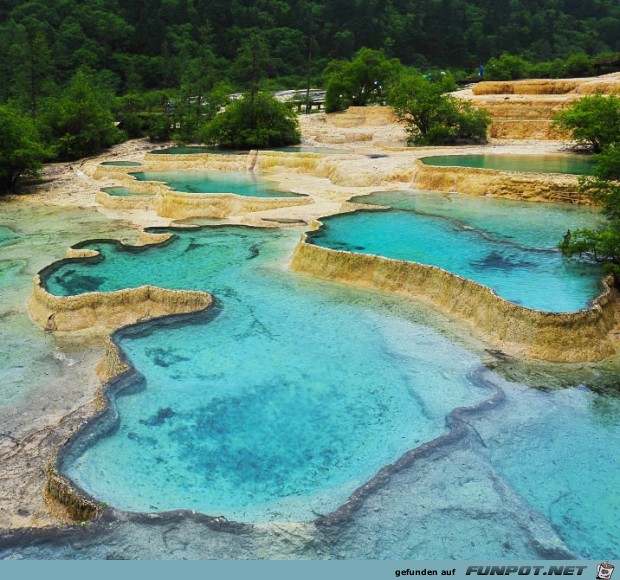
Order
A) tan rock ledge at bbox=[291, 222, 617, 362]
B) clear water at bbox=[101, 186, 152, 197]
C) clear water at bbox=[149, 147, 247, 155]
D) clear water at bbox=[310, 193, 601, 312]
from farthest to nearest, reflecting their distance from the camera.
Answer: clear water at bbox=[149, 147, 247, 155] → clear water at bbox=[101, 186, 152, 197] → clear water at bbox=[310, 193, 601, 312] → tan rock ledge at bbox=[291, 222, 617, 362]

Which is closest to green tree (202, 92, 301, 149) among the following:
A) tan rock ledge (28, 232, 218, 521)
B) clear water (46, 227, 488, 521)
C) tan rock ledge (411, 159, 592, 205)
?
tan rock ledge (411, 159, 592, 205)

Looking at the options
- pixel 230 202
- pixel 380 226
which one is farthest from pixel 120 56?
pixel 380 226

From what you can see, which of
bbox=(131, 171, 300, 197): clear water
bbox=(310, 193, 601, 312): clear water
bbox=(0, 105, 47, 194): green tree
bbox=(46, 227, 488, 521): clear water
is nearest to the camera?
bbox=(46, 227, 488, 521): clear water

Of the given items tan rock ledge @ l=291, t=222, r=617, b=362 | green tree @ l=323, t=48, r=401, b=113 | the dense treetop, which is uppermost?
the dense treetop

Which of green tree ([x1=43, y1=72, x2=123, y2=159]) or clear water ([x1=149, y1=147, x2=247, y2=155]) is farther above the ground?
green tree ([x1=43, y1=72, x2=123, y2=159])

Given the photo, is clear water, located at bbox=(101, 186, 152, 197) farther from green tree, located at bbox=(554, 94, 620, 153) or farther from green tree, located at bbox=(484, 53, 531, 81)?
green tree, located at bbox=(484, 53, 531, 81)

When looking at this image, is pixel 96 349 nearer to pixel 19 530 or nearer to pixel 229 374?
pixel 229 374

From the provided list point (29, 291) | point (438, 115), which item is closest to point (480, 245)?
point (29, 291)
